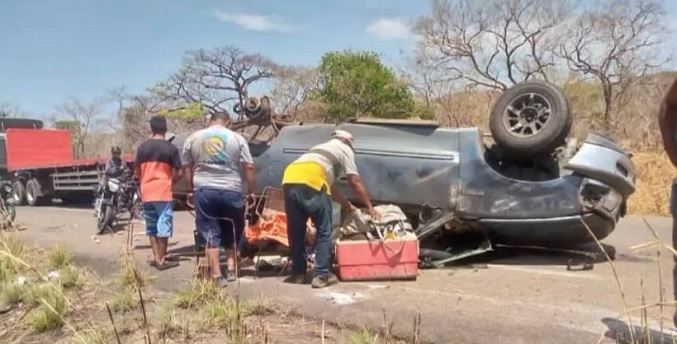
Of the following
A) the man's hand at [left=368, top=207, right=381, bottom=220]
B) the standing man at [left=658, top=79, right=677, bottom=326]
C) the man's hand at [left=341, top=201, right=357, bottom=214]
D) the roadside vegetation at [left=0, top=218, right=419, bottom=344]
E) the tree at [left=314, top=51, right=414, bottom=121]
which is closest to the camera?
the standing man at [left=658, top=79, right=677, bottom=326]

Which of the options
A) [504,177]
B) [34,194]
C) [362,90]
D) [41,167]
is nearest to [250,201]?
[504,177]

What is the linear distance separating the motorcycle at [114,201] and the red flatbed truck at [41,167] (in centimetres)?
565

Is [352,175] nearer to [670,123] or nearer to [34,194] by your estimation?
[670,123]

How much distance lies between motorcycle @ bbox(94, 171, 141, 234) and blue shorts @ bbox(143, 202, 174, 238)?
11.6ft

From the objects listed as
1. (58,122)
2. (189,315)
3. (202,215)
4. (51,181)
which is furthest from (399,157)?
(58,122)

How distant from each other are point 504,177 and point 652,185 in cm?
1113

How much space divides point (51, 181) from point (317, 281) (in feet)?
47.3

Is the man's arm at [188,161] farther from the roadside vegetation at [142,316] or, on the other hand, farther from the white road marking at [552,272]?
the white road marking at [552,272]

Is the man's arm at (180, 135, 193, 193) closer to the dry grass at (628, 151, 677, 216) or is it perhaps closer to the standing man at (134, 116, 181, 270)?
the standing man at (134, 116, 181, 270)

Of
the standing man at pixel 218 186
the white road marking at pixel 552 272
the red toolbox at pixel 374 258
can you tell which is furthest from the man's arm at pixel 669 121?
the standing man at pixel 218 186

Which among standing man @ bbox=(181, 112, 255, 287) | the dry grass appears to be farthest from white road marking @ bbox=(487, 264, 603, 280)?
the dry grass

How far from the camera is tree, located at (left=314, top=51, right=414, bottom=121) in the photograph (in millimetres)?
24078

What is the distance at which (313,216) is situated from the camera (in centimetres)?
592

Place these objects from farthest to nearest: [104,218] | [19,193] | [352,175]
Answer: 1. [19,193]
2. [104,218]
3. [352,175]
